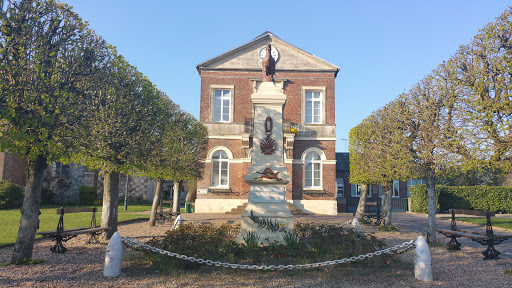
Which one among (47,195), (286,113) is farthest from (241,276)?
(47,195)

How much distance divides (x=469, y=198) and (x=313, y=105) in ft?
57.8

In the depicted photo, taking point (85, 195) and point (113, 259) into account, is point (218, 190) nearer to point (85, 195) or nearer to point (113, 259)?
point (113, 259)

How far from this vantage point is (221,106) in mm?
23828

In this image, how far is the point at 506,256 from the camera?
1016cm

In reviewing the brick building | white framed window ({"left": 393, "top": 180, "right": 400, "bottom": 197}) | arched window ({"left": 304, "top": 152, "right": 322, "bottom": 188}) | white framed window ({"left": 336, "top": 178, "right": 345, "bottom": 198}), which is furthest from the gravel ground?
white framed window ({"left": 336, "top": 178, "right": 345, "bottom": 198})

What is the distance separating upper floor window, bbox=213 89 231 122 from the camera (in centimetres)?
2377

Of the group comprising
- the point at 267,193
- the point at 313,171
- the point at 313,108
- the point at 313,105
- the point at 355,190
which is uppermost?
the point at 313,105

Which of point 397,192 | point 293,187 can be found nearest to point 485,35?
point 293,187

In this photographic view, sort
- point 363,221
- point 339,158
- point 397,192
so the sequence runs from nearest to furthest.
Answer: point 363,221
point 397,192
point 339,158

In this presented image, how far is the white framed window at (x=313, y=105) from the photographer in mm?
23875

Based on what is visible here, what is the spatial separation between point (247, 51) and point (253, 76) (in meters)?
1.84

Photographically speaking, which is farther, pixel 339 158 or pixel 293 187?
pixel 339 158

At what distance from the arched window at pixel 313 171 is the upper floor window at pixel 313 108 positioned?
242 cm

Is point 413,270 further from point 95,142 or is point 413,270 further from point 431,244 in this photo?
point 95,142
